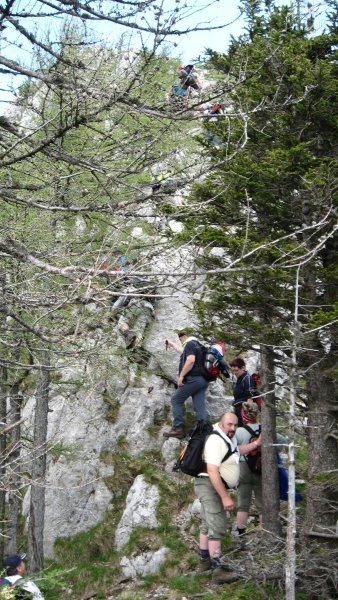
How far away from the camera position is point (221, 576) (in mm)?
9344

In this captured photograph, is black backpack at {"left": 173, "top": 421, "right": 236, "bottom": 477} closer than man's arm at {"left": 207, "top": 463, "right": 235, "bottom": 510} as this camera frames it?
No

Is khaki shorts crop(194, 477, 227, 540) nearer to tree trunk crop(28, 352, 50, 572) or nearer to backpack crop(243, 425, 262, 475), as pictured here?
backpack crop(243, 425, 262, 475)

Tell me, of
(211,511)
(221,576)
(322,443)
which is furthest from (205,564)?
(322,443)

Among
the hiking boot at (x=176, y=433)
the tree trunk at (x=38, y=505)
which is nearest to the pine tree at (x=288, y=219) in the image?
the hiking boot at (x=176, y=433)

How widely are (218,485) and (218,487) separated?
0.08 ft

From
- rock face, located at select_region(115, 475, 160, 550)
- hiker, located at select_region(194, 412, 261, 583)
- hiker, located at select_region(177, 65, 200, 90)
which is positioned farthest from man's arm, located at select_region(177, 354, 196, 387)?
hiker, located at select_region(177, 65, 200, 90)

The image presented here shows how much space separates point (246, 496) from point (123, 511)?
3.62 m

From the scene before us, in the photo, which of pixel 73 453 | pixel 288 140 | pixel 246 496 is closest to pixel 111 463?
pixel 73 453

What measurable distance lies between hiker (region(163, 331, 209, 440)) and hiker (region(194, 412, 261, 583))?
259 cm

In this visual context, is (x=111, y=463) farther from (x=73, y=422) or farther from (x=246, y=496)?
(x=246, y=496)

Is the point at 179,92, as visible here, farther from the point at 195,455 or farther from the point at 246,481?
the point at 246,481

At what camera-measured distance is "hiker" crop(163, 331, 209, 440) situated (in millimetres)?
11461

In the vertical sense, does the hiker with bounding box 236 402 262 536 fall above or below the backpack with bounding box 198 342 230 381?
below

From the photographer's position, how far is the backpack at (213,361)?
11.5m
